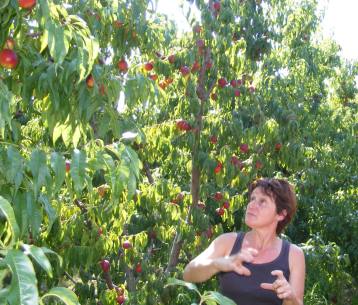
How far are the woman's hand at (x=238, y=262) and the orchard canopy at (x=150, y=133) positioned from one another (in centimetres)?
40

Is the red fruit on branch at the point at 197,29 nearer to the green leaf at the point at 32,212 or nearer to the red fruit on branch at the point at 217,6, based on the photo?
the red fruit on branch at the point at 217,6

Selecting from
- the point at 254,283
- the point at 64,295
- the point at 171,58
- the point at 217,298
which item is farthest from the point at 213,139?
the point at 64,295

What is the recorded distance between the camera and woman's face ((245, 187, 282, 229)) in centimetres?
222

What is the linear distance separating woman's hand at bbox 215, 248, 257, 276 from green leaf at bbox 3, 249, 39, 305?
1137 millimetres

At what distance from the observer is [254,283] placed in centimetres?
206

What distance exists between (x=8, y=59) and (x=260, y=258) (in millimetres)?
1136

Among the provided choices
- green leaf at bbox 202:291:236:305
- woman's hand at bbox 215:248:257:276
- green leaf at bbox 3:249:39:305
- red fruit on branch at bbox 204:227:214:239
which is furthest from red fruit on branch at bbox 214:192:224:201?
green leaf at bbox 3:249:39:305

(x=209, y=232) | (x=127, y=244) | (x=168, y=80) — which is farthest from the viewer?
(x=209, y=232)

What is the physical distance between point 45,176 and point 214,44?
9.67 feet

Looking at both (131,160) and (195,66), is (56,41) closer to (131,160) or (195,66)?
(131,160)

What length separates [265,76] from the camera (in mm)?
4645

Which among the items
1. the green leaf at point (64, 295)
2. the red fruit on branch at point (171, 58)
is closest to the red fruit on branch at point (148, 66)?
the red fruit on branch at point (171, 58)

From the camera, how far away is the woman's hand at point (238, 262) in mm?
1859

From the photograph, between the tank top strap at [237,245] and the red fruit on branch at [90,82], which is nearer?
the red fruit on branch at [90,82]
